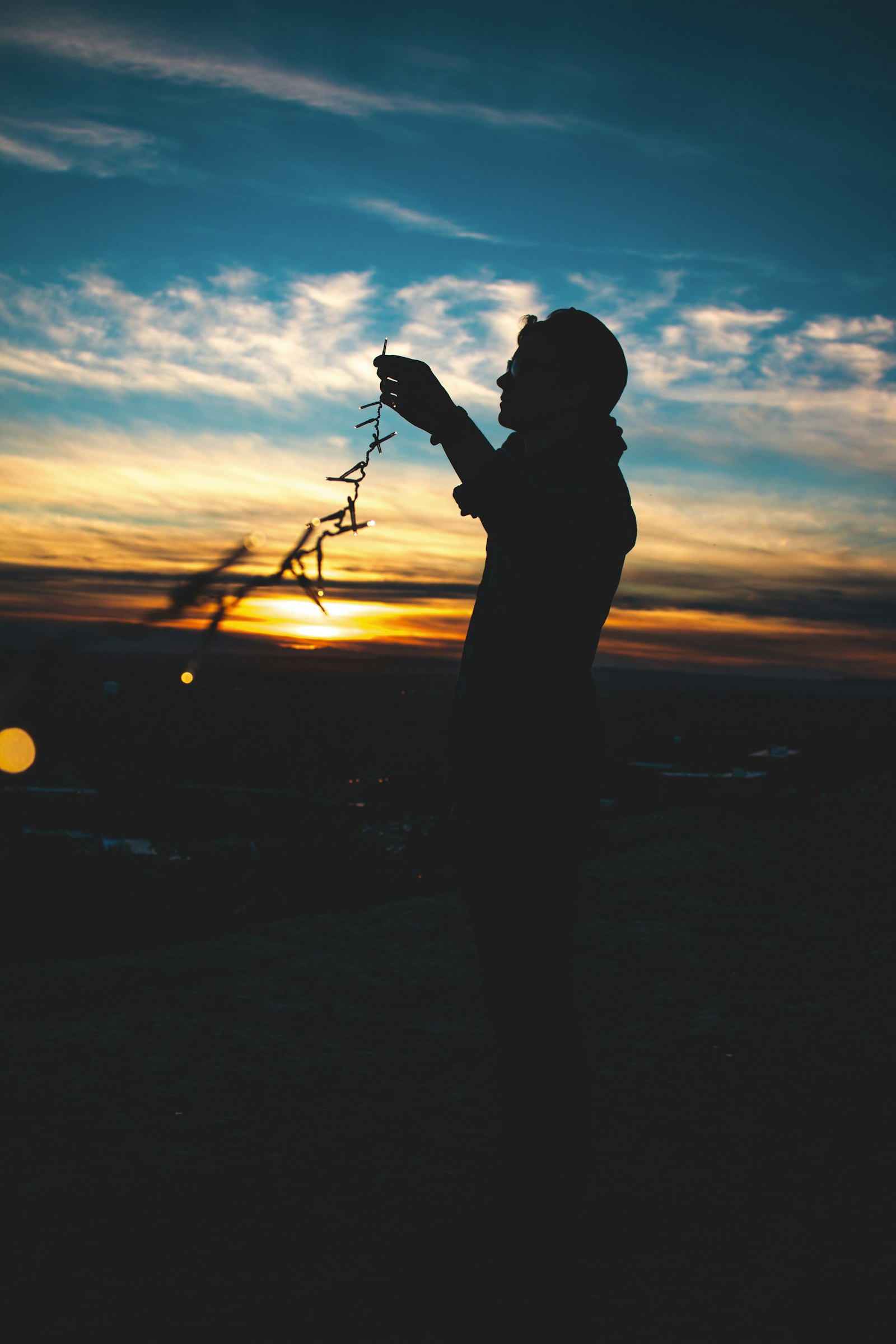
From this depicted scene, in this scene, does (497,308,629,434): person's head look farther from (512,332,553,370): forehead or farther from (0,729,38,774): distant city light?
(0,729,38,774): distant city light

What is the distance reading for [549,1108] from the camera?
1.85m

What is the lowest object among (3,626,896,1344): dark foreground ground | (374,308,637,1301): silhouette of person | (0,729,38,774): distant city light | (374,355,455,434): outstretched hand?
(0,729,38,774): distant city light

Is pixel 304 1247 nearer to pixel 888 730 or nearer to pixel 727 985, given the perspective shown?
pixel 727 985

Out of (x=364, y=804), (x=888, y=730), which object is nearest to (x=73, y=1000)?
(x=364, y=804)

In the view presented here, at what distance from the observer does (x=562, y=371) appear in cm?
194

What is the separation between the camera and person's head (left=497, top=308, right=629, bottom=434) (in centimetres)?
194

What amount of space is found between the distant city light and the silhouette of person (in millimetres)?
34828

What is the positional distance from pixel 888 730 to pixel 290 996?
5960cm

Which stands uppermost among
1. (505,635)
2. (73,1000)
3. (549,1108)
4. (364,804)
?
(505,635)

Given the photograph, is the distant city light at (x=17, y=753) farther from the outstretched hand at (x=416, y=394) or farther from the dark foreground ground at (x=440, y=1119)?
the outstretched hand at (x=416, y=394)

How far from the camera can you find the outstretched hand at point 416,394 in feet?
5.61

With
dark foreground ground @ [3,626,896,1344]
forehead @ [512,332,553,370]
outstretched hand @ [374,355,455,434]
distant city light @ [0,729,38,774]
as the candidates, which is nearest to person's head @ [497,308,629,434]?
forehead @ [512,332,553,370]

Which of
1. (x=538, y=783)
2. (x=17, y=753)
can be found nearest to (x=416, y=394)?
(x=538, y=783)

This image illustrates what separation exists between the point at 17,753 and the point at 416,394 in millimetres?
39384
